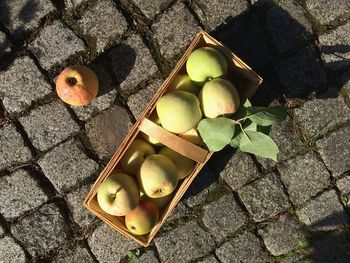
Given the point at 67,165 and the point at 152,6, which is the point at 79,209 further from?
the point at 152,6

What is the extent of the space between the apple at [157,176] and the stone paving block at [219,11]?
114 centimetres

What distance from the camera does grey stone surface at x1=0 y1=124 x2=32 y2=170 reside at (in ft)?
12.0

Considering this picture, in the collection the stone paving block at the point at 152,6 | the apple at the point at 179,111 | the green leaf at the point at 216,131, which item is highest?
the stone paving block at the point at 152,6

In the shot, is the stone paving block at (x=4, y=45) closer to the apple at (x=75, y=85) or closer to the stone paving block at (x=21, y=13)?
the stone paving block at (x=21, y=13)

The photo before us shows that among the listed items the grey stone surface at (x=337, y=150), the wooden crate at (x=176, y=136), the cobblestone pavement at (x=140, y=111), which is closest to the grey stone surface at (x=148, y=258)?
the cobblestone pavement at (x=140, y=111)

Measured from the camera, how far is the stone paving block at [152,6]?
3.67 metres

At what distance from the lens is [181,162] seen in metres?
3.31

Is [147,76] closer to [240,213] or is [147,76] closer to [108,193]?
[108,193]

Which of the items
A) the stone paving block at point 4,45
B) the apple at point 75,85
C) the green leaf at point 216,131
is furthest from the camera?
the stone paving block at point 4,45

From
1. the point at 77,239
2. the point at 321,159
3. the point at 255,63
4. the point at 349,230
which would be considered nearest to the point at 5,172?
the point at 77,239

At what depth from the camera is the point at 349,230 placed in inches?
146

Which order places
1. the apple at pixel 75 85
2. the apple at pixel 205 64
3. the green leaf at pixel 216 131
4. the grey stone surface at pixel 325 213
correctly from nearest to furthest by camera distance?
1. the green leaf at pixel 216 131
2. the apple at pixel 205 64
3. the apple at pixel 75 85
4. the grey stone surface at pixel 325 213

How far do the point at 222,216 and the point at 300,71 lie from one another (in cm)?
124

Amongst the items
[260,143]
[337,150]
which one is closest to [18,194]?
[260,143]
